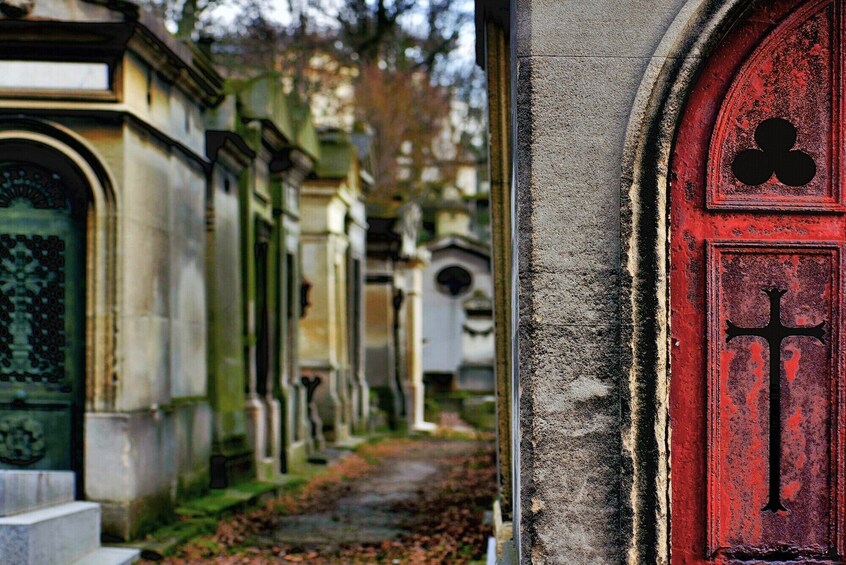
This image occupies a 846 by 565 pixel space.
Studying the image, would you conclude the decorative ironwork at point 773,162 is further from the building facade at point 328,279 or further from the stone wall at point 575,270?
the building facade at point 328,279

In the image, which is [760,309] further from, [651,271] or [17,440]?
[17,440]

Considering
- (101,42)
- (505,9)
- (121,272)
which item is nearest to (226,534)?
(121,272)

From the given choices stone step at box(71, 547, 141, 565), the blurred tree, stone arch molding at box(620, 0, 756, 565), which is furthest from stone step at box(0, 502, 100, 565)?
the blurred tree

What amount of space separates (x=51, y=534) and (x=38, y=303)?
238 cm

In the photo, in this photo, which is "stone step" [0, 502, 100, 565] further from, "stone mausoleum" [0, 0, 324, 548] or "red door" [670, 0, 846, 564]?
"red door" [670, 0, 846, 564]

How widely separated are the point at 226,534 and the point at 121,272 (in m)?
2.25

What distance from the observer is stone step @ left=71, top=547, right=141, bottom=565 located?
7301 millimetres

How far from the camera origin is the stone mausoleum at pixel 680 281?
4.42m

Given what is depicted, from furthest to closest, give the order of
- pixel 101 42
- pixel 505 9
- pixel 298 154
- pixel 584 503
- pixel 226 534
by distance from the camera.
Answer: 1. pixel 298 154
2. pixel 226 534
3. pixel 101 42
4. pixel 505 9
5. pixel 584 503

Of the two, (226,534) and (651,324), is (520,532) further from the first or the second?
(226,534)

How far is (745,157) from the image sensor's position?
14.9 ft

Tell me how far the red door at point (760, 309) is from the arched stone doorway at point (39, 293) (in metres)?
5.38

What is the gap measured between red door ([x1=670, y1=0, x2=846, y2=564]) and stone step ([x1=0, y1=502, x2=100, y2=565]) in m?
3.69

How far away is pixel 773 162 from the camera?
4543 millimetres
